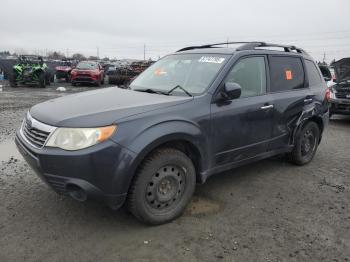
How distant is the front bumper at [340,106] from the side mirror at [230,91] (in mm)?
6451

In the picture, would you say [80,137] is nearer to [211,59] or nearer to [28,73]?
[211,59]

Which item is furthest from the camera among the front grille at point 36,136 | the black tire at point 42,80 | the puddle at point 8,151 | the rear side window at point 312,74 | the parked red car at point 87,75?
the parked red car at point 87,75

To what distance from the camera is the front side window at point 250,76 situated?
4.23 m

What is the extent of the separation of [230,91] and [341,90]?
6.97 m

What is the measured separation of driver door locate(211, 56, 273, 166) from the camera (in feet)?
13.0

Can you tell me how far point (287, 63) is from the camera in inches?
199

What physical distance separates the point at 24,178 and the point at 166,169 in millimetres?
2239

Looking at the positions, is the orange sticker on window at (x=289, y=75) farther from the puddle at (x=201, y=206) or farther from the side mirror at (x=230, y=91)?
the puddle at (x=201, y=206)

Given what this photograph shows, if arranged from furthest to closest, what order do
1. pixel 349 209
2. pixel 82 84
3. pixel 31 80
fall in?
1. pixel 82 84
2. pixel 31 80
3. pixel 349 209

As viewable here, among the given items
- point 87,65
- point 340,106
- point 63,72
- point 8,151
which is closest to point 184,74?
point 8,151

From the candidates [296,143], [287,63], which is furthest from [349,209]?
[287,63]

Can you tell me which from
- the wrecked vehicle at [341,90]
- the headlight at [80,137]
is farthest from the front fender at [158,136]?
the wrecked vehicle at [341,90]

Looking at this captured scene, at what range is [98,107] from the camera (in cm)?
345

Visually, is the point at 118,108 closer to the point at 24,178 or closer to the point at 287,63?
the point at 24,178
